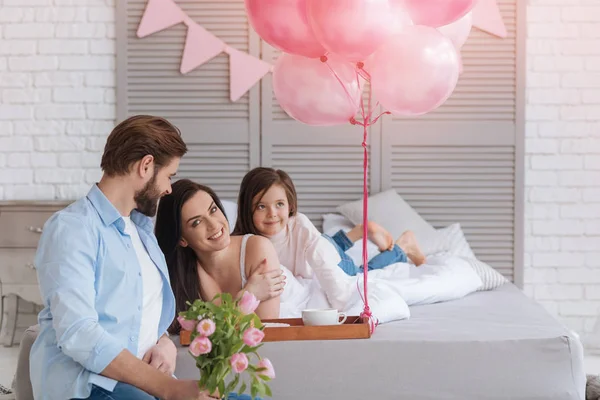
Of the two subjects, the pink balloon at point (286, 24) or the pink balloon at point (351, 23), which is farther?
the pink balloon at point (286, 24)

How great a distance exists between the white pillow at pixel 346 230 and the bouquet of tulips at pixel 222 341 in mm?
2202

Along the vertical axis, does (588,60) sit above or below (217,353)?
above

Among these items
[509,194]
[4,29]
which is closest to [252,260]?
[509,194]

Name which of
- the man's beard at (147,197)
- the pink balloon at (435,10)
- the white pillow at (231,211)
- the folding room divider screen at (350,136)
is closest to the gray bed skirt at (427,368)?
the man's beard at (147,197)

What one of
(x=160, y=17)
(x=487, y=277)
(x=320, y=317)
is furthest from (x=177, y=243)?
(x=160, y=17)

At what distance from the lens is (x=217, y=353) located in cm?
154

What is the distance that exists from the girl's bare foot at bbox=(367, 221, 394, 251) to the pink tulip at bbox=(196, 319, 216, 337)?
2.33m

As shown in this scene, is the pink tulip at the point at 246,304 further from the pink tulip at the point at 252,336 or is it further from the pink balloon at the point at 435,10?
the pink balloon at the point at 435,10

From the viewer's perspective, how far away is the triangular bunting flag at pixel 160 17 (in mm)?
4273

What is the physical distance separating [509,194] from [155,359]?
281 centimetres

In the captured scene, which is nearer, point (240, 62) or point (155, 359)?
point (155, 359)

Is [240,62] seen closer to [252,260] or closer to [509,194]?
[509,194]

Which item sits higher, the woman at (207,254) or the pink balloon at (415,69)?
the pink balloon at (415,69)

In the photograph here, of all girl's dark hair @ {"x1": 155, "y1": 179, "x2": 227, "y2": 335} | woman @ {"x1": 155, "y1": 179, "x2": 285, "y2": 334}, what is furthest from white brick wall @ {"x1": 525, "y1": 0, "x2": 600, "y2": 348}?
girl's dark hair @ {"x1": 155, "y1": 179, "x2": 227, "y2": 335}
